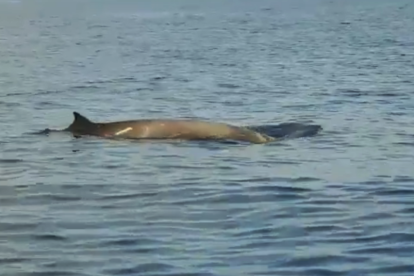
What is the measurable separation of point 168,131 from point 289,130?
2.48m

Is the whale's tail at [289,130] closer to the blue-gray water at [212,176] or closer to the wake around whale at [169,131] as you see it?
the wake around whale at [169,131]

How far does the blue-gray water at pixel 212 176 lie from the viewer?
10688mm

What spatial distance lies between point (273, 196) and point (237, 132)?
500 cm

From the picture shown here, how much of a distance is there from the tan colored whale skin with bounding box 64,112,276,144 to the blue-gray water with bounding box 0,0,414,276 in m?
0.38

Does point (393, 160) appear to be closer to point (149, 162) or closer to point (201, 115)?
point (149, 162)

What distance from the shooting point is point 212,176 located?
1508cm

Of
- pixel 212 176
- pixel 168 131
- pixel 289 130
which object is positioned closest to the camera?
pixel 212 176

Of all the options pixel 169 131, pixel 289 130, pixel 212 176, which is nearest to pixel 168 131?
pixel 169 131

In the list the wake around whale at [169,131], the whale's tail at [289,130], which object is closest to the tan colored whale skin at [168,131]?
the wake around whale at [169,131]

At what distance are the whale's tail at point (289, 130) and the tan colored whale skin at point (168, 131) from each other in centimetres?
68

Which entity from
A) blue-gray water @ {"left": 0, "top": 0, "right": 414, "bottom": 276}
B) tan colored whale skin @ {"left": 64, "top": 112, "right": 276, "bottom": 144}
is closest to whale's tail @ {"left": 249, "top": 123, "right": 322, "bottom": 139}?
blue-gray water @ {"left": 0, "top": 0, "right": 414, "bottom": 276}

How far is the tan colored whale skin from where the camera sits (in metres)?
18.4

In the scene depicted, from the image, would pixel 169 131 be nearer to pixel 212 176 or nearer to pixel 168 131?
pixel 168 131

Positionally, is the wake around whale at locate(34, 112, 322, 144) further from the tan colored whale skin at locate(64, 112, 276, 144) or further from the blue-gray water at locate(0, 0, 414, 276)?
the blue-gray water at locate(0, 0, 414, 276)
